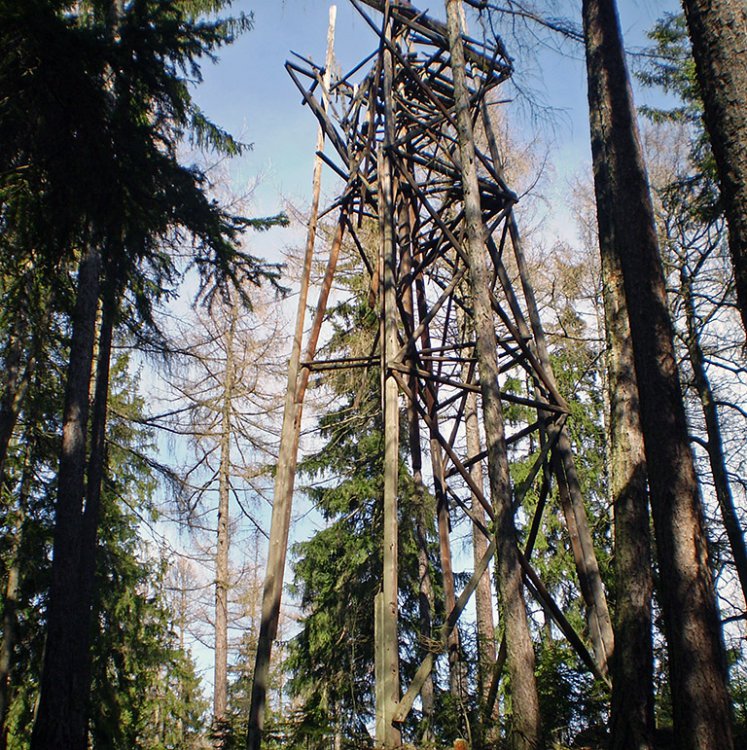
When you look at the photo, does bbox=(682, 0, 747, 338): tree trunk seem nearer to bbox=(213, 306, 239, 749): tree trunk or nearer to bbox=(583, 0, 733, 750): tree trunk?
bbox=(583, 0, 733, 750): tree trunk

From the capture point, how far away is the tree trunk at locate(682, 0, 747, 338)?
3145 mm

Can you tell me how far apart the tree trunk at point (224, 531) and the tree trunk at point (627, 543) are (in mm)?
10188

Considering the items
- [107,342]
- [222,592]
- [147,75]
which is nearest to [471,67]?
[147,75]

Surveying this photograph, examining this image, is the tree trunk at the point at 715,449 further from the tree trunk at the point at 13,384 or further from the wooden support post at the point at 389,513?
the tree trunk at the point at 13,384

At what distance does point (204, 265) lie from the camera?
9422 millimetres

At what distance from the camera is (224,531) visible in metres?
15.0

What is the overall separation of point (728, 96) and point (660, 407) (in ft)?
6.79

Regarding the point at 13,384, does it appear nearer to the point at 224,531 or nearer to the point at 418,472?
the point at 224,531

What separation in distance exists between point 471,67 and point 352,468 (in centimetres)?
638

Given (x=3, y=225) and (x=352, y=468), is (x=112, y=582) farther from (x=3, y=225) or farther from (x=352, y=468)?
(x=3, y=225)

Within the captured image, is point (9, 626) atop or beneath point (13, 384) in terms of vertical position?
beneath

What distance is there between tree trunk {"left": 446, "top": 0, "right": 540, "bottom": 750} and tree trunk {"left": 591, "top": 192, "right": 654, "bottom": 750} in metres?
0.56

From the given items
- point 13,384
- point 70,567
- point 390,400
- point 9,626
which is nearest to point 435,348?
point 390,400

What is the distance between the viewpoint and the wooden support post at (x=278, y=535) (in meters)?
5.66
